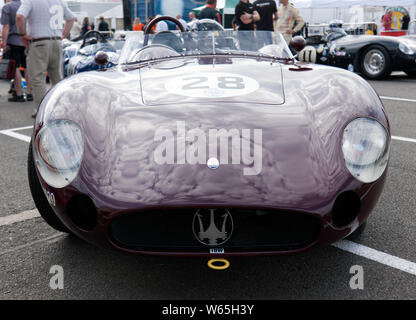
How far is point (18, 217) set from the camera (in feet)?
8.54

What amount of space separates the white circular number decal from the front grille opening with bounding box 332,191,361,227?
691 mm

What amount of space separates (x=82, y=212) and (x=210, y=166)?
1.64ft

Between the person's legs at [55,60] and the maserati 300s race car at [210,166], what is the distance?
3789 millimetres

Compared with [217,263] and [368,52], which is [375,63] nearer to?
[368,52]

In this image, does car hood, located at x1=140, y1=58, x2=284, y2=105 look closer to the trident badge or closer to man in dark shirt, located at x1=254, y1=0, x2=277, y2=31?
the trident badge

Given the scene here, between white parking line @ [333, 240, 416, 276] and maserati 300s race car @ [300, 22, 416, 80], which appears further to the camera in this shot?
maserati 300s race car @ [300, 22, 416, 80]

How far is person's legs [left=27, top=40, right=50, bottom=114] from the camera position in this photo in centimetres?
544

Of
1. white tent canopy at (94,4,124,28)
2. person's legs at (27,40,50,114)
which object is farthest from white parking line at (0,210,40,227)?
white tent canopy at (94,4,124,28)

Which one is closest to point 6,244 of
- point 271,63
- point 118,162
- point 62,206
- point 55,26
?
point 62,206

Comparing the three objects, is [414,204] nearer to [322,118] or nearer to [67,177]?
[322,118]

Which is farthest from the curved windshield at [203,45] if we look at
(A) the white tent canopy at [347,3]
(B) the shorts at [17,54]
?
(A) the white tent canopy at [347,3]

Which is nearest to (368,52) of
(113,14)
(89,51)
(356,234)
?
(89,51)

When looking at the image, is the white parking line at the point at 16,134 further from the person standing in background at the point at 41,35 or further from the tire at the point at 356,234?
the tire at the point at 356,234
